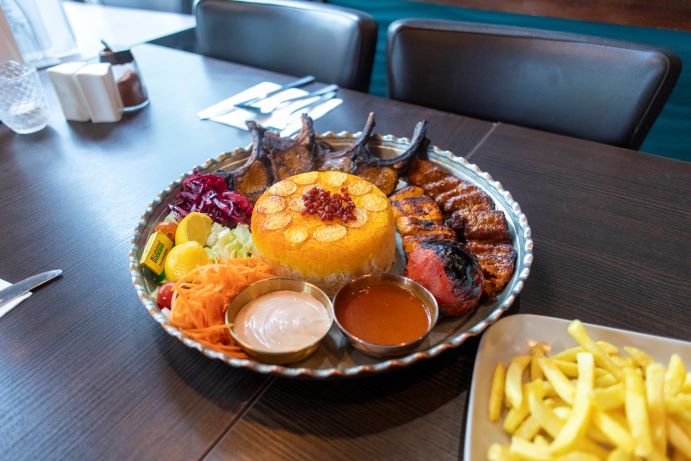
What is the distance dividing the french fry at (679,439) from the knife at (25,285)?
244 cm

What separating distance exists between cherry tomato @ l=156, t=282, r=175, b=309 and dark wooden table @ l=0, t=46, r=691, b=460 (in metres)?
0.11

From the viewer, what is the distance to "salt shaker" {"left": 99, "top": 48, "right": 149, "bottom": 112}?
336cm

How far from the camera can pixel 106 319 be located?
1.90m

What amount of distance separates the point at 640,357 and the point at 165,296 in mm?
1782

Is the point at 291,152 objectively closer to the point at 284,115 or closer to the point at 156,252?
the point at 284,115

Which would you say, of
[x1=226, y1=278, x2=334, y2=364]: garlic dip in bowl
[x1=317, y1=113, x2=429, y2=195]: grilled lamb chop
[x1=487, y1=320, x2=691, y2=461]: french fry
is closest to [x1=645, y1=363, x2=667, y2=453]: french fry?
[x1=487, y1=320, x2=691, y2=461]: french fry

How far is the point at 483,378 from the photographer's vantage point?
4.95ft

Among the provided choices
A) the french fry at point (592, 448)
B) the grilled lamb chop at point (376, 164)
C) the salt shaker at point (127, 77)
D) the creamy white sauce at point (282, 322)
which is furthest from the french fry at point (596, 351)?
the salt shaker at point (127, 77)

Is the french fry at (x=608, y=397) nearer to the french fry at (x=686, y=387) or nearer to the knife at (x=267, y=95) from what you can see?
the french fry at (x=686, y=387)

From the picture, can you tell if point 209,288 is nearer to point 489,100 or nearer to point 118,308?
point 118,308

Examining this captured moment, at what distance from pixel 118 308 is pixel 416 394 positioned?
1.32 m

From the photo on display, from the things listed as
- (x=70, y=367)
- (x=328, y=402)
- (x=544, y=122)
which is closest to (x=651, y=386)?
(x=328, y=402)

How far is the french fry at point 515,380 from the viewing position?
1399mm

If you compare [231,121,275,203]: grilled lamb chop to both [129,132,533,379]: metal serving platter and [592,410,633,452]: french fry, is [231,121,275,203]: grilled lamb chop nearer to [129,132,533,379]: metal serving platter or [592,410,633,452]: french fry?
[129,132,533,379]: metal serving platter
